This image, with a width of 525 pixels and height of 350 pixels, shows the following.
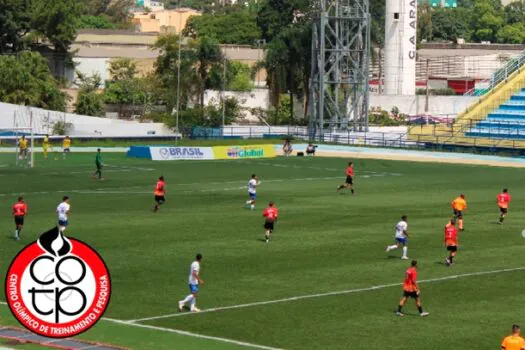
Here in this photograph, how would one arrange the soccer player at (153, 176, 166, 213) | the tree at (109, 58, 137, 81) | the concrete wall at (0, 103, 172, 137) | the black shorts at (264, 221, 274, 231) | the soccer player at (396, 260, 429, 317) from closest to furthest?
1. the soccer player at (396, 260, 429, 317)
2. the black shorts at (264, 221, 274, 231)
3. the soccer player at (153, 176, 166, 213)
4. the concrete wall at (0, 103, 172, 137)
5. the tree at (109, 58, 137, 81)

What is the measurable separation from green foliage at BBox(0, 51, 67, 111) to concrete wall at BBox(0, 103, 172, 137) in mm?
9812

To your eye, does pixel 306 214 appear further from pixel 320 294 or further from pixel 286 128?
pixel 286 128

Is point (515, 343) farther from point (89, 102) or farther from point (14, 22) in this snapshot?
point (14, 22)

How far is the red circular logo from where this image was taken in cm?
1955

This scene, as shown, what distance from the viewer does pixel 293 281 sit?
136 ft

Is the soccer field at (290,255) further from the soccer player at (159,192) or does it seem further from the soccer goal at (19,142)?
the soccer goal at (19,142)

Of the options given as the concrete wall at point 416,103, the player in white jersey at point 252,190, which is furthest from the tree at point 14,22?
the player in white jersey at point 252,190

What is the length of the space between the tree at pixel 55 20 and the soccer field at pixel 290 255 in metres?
67.8

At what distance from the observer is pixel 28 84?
5074 inches

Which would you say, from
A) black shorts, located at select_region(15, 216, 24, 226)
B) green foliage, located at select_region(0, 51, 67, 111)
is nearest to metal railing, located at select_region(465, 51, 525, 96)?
green foliage, located at select_region(0, 51, 67, 111)

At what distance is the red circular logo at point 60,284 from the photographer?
770 inches

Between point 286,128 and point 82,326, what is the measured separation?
324ft

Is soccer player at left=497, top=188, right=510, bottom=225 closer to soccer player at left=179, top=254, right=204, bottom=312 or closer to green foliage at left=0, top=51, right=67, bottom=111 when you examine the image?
soccer player at left=179, top=254, right=204, bottom=312

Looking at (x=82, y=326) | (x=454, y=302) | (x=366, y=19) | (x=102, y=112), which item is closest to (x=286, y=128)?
(x=366, y=19)
